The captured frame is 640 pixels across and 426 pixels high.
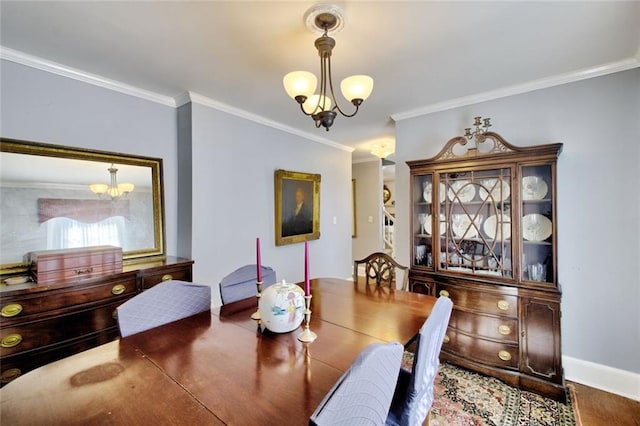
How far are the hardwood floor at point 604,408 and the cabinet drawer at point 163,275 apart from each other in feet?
9.74

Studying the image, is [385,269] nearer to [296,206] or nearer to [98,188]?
[296,206]

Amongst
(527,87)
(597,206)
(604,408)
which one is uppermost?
(527,87)

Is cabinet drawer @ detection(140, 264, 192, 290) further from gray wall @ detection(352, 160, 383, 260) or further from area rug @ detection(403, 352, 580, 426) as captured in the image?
gray wall @ detection(352, 160, 383, 260)

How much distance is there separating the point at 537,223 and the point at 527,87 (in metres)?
1.17

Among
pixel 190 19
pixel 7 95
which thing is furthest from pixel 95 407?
pixel 7 95

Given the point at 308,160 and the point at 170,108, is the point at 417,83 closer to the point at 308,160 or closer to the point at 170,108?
the point at 308,160

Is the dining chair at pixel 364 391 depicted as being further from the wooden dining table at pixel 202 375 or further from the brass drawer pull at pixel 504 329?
the brass drawer pull at pixel 504 329

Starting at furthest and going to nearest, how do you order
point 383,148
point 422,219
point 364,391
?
point 383,148, point 422,219, point 364,391

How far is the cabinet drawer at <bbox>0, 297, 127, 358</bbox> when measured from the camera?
158cm

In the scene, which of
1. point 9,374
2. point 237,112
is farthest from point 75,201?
point 237,112

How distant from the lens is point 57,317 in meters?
1.73

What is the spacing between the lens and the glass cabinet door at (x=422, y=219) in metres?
2.66

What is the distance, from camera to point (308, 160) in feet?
12.8

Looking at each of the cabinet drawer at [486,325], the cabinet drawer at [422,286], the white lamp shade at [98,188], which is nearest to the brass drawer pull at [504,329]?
the cabinet drawer at [486,325]
